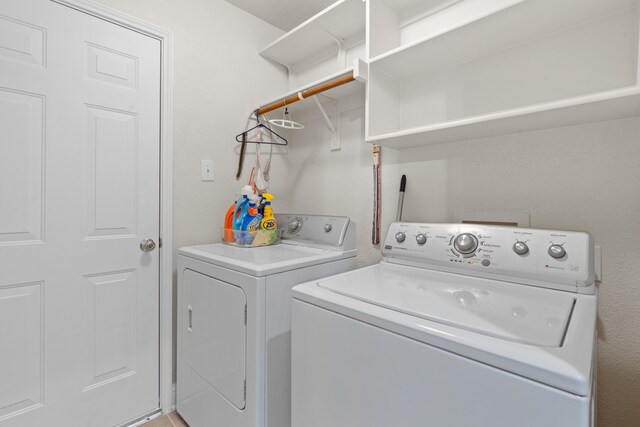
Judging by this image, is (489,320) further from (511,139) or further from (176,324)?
(176,324)

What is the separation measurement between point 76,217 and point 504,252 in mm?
1837

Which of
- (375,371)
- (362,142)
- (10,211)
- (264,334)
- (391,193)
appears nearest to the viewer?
(375,371)

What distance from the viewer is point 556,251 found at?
39.7 inches

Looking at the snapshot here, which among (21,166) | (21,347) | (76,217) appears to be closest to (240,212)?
(76,217)

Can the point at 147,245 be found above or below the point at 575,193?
below

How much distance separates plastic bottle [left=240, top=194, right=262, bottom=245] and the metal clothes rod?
61cm

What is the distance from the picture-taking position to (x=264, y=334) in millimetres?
1187

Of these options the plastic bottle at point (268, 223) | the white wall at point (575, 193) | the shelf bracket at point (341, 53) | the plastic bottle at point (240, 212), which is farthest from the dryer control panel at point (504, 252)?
the shelf bracket at point (341, 53)

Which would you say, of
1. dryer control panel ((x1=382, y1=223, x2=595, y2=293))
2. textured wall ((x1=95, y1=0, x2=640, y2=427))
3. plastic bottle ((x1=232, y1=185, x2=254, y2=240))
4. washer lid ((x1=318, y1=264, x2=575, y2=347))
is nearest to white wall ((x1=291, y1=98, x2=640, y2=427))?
textured wall ((x1=95, y1=0, x2=640, y2=427))

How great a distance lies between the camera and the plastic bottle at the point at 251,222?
171 centimetres

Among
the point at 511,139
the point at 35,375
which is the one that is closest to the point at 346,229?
the point at 511,139

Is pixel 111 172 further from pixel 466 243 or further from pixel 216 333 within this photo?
pixel 466 243

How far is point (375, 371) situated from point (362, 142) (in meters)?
1.35

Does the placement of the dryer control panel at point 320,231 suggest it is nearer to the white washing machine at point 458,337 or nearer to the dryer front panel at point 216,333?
the white washing machine at point 458,337
